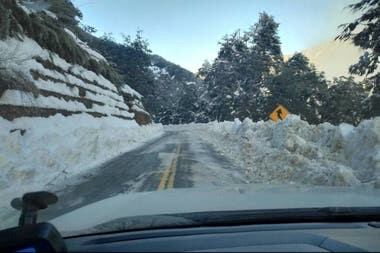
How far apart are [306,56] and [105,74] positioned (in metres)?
32.0

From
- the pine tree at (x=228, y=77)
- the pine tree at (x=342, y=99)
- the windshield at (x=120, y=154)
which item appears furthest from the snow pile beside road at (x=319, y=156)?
the pine tree at (x=228, y=77)

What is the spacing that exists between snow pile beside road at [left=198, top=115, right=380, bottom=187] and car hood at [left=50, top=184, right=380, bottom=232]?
7.39 metres

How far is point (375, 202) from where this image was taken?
12.0 ft

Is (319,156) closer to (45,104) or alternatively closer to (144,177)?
(144,177)

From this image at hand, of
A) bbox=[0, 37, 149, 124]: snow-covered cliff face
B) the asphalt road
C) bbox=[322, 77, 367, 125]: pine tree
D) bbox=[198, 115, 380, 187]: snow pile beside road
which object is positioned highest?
bbox=[322, 77, 367, 125]: pine tree

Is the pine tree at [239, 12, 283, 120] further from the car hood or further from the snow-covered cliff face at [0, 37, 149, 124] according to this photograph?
the car hood

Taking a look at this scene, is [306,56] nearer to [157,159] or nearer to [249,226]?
[157,159]

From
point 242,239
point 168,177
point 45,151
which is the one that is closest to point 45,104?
point 45,151

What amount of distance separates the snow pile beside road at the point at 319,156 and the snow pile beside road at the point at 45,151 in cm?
530

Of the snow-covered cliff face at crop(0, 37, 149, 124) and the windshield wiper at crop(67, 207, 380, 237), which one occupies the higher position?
the snow-covered cliff face at crop(0, 37, 149, 124)

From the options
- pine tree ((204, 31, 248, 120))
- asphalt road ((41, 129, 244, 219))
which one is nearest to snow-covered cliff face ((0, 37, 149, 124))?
asphalt road ((41, 129, 244, 219))

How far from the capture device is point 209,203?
3.66 m

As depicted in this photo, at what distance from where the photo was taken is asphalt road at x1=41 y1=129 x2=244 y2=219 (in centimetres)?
1178

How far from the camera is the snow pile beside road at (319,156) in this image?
1294 centimetres
